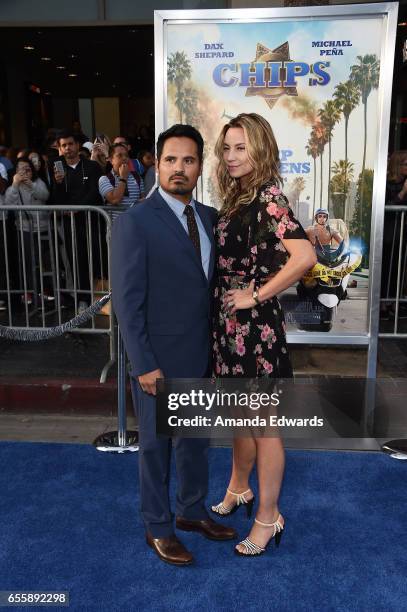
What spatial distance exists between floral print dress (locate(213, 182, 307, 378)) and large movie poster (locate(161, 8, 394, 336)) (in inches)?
51.2

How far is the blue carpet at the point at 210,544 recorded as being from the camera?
2449 mm

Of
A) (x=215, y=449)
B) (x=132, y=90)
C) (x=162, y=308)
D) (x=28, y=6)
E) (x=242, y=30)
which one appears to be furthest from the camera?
(x=132, y=90)

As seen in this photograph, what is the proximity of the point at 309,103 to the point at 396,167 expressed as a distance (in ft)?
10.6

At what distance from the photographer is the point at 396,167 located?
6.49m

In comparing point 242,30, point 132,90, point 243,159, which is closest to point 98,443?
point 243,159

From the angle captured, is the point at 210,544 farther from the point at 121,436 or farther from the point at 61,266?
the point at 61,266

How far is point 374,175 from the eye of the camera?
3652 mm

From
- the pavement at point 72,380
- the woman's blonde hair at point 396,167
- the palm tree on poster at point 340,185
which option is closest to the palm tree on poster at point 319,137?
the palm tree on poster at point 340,185

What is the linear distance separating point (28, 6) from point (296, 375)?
6389 mm

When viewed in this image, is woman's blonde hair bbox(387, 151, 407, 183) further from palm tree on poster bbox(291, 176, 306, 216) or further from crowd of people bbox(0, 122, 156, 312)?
palm tree on poster bbox(291, 176, 306, 216)

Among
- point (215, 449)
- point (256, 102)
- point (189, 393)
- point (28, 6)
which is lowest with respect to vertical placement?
point (215, 449)

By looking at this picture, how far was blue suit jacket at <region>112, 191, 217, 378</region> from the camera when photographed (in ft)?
7.80

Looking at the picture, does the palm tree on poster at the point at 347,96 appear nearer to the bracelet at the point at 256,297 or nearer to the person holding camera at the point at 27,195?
the bracelet at the point at 256,297

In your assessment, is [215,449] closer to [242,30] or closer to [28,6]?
[242,30]
